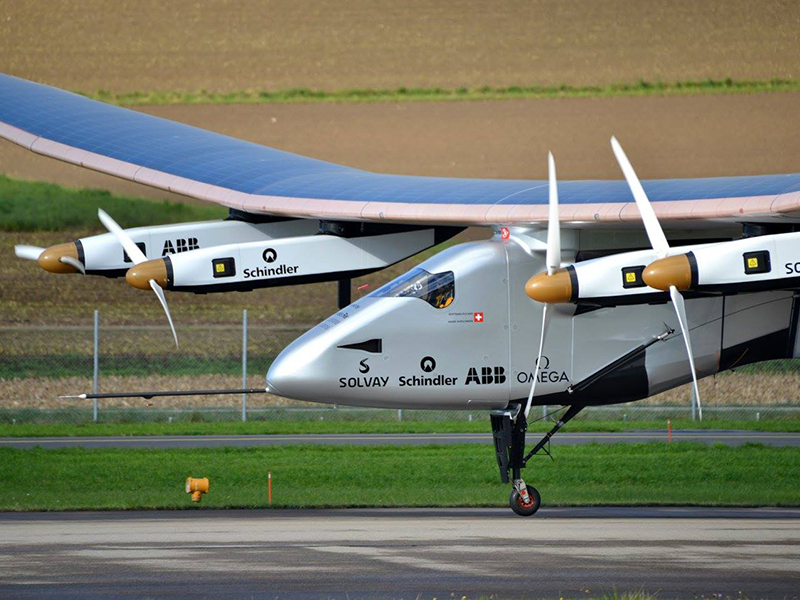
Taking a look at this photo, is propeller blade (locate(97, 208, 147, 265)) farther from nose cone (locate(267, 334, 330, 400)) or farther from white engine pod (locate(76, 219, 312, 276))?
nose cone (locate(267, 334, 330, 400))

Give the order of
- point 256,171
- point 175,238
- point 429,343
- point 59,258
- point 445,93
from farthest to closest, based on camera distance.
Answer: point 445,93, point 256,171, point 175,238, point 59,258, point 429,343

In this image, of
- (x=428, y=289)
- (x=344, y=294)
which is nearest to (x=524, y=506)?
(x=428, y=289)

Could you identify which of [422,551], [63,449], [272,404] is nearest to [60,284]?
[272,404]

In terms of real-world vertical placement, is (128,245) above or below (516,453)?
above

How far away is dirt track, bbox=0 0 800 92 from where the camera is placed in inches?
1982

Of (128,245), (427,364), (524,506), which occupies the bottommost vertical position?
(524,506)

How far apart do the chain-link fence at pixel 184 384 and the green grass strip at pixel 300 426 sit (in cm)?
8

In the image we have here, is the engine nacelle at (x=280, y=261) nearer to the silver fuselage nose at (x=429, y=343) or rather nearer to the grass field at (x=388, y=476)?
the silver fuselage nose at (x=429, y=343)

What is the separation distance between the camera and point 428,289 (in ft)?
62.6

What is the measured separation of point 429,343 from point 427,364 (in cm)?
29

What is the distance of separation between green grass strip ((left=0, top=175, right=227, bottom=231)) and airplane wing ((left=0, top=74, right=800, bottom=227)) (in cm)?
1701

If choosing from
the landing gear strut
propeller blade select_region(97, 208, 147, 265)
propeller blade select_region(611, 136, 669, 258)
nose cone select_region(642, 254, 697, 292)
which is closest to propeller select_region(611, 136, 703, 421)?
propeller blade select_region(611, 136, 669, 258)

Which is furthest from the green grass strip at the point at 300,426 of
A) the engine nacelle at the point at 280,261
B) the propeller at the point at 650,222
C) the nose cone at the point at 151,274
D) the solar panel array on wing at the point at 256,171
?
the propeller at the point at 650,222

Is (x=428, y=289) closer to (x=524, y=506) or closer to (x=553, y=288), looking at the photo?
(x=553, y=288)
